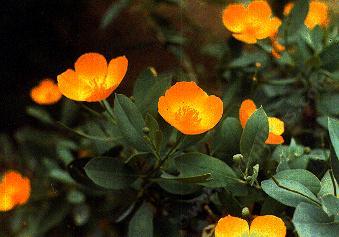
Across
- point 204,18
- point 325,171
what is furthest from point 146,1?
point 325,171

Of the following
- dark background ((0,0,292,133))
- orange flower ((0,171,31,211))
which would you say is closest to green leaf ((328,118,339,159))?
orange flower ((0,171,31,211))

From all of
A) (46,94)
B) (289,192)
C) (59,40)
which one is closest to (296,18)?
(289,192)

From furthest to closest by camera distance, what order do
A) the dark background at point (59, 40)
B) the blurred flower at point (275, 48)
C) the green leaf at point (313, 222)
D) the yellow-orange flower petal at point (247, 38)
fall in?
the dark background at point (59, 40) < the blurred flower at point (275, 48) < the yellow-orange flower petal at point (247, 38) < the green leaf at point (313, 222)

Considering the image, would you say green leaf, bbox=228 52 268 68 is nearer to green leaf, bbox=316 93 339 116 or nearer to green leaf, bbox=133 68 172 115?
green leaf, bbox=316 93 339 116

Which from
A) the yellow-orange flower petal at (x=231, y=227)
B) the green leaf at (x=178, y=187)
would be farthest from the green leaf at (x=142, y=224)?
the yellow-orange flower petal at (x=231, y=227)

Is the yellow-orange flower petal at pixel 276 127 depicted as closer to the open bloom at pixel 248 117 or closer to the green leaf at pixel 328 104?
the open bloom at pixel 248 117

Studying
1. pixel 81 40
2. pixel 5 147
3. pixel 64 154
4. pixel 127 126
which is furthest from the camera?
pixel 81 40

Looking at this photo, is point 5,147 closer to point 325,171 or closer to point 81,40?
point 81,40
